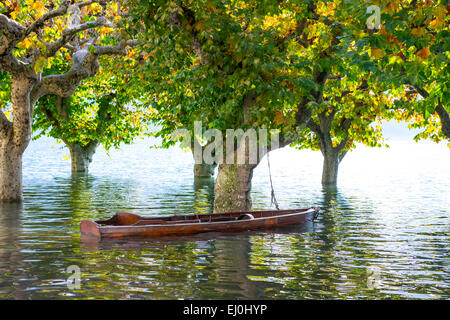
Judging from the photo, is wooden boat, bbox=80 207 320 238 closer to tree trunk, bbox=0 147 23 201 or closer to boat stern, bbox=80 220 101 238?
boat stern, bbox=80 220 101 238

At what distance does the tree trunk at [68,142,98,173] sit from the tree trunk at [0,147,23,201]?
22513 millimetres

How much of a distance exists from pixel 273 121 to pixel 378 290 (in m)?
9.04

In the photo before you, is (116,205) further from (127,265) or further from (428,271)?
(428,271)

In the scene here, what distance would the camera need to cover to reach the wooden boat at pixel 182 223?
54.7 ft

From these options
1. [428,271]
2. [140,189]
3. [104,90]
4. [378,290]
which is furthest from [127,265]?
[104,90]

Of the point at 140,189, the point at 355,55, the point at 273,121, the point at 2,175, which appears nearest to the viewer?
the point at 355,55

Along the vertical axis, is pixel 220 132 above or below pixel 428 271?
above

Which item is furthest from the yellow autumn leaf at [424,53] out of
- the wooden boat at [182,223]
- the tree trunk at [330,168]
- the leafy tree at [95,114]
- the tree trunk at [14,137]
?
the tree trunk at [330,168]

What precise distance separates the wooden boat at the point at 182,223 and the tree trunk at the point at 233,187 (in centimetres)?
121

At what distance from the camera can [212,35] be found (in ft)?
57.4

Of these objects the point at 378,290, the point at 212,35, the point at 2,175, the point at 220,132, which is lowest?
the point at 378,290

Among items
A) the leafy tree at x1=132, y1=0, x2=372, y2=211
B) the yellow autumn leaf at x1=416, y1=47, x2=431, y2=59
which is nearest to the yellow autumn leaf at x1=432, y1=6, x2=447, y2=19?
the yellow autumn leaf at x1=416, y1=47, x2=431, y2=59

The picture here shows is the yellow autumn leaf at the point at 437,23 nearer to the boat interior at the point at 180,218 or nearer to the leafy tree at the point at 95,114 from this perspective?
the boat interior at the point at 180,218

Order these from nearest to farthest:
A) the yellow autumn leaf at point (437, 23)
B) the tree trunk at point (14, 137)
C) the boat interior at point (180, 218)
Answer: the yellow autumn leaf at point (437, 23)
the boat interior at point (180, 218)
the tree trunk at point (14, 137)
